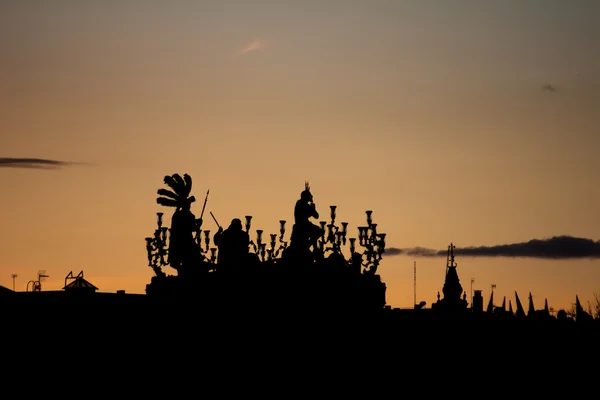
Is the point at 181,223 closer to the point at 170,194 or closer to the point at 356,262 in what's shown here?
the point at 170,194

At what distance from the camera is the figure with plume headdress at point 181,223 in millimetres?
54000

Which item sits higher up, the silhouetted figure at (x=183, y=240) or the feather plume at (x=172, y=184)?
the feather plume at (x=172, y=184)

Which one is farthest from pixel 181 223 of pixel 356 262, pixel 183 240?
pixel 356 262

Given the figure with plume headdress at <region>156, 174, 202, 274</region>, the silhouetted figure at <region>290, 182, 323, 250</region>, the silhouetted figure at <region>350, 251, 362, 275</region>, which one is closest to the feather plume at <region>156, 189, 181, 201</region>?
the figure with plume headdress at <region>156, 174, 202, 274</region>

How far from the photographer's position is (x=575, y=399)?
5625cm

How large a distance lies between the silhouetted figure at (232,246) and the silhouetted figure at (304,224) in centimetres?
259

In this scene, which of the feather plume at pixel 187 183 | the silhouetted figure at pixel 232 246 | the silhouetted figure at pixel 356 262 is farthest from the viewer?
the silhouetted figure at pixel 356 262

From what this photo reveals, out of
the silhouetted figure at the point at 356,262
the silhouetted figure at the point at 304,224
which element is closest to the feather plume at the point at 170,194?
the silhouetted figure at the point at 304,224

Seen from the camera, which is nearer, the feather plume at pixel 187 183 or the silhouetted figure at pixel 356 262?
the feather plume at pixel 187 183

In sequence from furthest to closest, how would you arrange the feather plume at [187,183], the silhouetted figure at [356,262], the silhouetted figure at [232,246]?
the silhouetted figure at [356,262] → the feather plume at [187,183] → the silhouetted figure at [232,246]

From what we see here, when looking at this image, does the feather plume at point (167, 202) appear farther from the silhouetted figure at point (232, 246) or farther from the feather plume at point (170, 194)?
the silhouetted figure at point (232, 246)

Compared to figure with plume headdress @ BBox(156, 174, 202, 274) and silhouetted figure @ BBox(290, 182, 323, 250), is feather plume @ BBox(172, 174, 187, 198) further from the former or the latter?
silhouetted figure @ BBox(290, 182, 323, 250)

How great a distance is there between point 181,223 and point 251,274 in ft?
10.8

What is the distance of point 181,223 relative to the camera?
53.9 m
